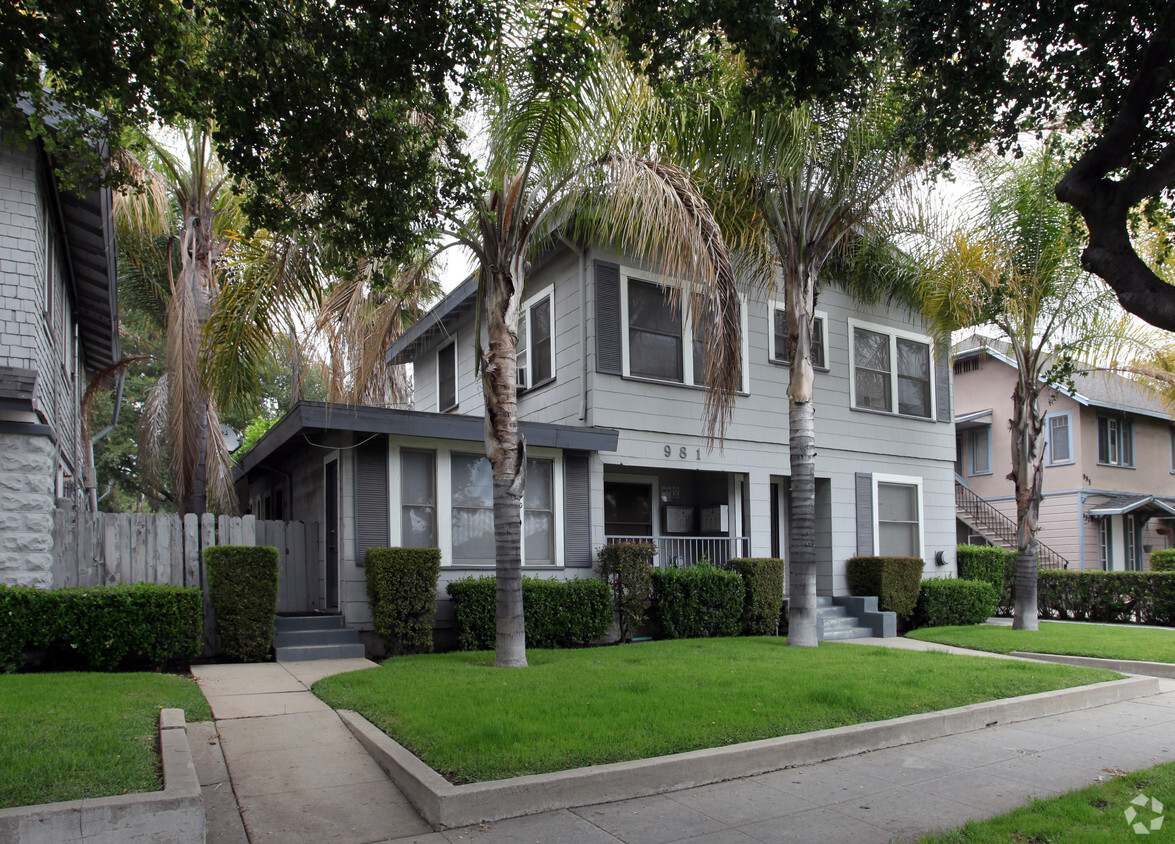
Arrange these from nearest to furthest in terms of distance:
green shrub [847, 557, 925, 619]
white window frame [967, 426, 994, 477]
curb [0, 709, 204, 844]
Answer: curb [0, 709, 204, 844], green shrub [847, 557, 925, 619], white window frame [967, 426, 994, 477]

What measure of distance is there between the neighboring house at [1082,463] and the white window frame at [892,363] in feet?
23.6

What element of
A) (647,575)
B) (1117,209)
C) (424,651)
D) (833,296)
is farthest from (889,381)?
(1117,209)

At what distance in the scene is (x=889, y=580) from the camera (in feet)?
51.5

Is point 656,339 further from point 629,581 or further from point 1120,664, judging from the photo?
point 1120,664

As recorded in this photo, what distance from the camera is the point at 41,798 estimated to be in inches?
180

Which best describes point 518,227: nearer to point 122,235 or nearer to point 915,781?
point 915,781

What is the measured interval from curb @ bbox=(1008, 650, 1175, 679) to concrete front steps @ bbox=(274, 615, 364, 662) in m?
9.52

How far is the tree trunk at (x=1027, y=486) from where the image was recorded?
15227 millimetres

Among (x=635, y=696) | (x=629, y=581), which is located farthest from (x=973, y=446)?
(x=635, y=696)

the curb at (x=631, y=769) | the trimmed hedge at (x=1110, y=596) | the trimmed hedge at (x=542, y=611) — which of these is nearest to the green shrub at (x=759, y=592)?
the trimmed hedge at (x=542, y=611)

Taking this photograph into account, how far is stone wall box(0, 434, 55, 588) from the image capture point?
9594 millimetres

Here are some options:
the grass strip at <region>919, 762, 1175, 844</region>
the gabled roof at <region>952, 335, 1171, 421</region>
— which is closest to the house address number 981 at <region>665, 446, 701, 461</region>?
the grass strip at <region>919, 762, 1175, 844</region>

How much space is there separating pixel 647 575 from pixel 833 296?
7133 mm

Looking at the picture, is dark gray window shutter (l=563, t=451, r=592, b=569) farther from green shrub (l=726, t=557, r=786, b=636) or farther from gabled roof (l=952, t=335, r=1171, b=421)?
gabled roof (l=952, t=335, r=1171, b=421)
